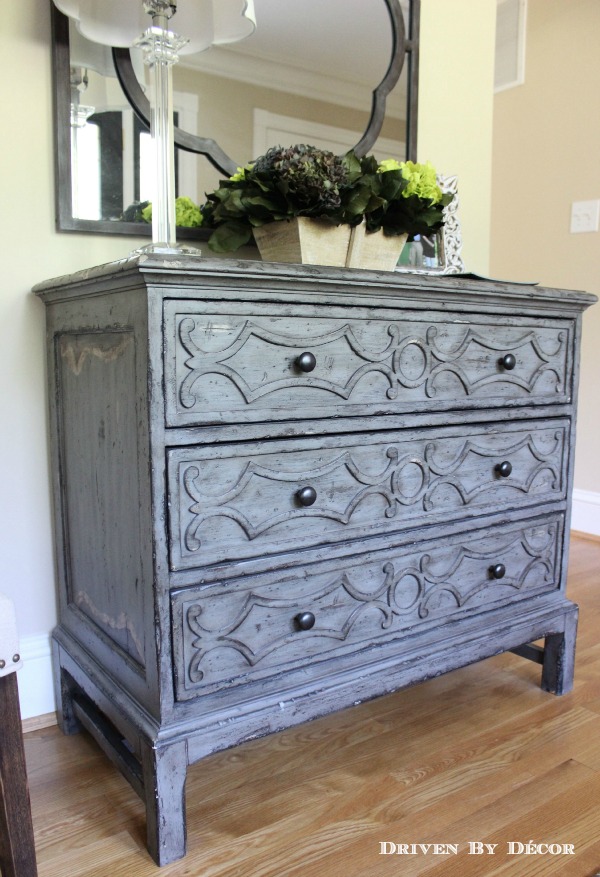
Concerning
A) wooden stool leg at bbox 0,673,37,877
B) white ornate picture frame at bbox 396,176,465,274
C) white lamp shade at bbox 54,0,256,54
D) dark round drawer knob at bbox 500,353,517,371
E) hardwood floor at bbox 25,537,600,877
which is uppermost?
white lamp shade at bbox 54,0,256,54

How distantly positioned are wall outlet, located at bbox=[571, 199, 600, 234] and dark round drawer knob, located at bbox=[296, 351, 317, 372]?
2.39m

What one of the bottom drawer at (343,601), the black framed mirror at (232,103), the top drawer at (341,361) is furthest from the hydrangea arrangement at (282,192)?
the bottom drawer at (343,601)

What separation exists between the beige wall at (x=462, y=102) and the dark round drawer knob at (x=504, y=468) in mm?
866

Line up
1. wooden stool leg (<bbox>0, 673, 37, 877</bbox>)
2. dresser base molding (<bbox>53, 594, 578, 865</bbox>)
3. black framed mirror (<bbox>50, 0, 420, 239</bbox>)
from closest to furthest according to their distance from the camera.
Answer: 1. wooden stool leg (<bbox>0, 673, 37, 877</bbox>)
2. dresser base molding (<bbox>53, 594, 578, 865</bbox>)
3. black framed mirror (<bbox>50, 0, 420, 239</bbox>)

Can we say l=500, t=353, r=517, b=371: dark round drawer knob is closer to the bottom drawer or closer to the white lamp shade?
the bottom drawer

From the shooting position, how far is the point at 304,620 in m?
1.25

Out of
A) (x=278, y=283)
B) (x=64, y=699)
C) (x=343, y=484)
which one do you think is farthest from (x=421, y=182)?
(x=64, y=699)

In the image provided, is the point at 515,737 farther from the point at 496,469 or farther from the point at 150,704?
the point at 150,704

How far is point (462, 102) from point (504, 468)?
1.19 m

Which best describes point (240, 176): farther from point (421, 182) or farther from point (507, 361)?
point (507, 361)

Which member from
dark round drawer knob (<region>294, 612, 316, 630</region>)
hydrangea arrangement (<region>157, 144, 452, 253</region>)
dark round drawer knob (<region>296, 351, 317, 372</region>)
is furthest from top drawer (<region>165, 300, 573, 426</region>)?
dark round drawer knob (<region>294, 612, 316, 630</region>)

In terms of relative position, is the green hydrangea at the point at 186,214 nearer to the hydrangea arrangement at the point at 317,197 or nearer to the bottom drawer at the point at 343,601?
the hydrangea arrangement at the point at 317,197

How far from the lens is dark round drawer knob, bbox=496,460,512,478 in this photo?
1541 millimetres

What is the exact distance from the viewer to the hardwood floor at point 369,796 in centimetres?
117
